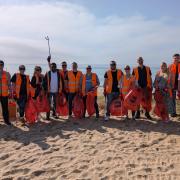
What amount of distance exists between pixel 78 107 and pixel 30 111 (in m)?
1.50

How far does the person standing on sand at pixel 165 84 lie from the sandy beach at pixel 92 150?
25.5 inches

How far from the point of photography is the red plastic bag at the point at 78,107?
10.6 metres

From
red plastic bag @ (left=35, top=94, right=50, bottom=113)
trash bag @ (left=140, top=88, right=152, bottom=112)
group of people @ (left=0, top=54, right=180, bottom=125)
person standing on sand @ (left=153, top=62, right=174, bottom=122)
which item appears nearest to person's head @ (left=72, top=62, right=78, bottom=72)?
group of people @ (left=0, top=54, right=180, bottom=125)

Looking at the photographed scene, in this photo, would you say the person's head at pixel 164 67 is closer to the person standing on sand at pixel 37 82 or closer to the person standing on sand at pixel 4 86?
the person standing on sand at pixel 37 82

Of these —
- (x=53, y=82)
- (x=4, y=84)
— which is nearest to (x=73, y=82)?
(x=53, y=82)

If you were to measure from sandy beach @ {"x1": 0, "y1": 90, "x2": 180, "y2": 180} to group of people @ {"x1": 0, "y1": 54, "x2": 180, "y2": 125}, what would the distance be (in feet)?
2.40

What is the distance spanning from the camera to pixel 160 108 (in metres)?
10.1

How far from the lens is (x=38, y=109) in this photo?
10477 mm

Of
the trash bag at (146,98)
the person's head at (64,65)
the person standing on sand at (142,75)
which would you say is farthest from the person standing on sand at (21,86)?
the trash bag at (146,98)

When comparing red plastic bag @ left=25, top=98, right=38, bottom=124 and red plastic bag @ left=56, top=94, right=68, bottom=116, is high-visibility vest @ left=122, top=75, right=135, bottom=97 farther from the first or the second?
red plastic bag @ left=25, top=98, right=38, bottom=124

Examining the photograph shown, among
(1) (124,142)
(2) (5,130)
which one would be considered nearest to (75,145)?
(1) (124,142)

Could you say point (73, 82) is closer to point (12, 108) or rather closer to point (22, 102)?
point (22, 102)

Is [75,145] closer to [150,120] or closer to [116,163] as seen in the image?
[116,163]

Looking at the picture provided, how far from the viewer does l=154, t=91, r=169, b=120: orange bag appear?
10086 mm
